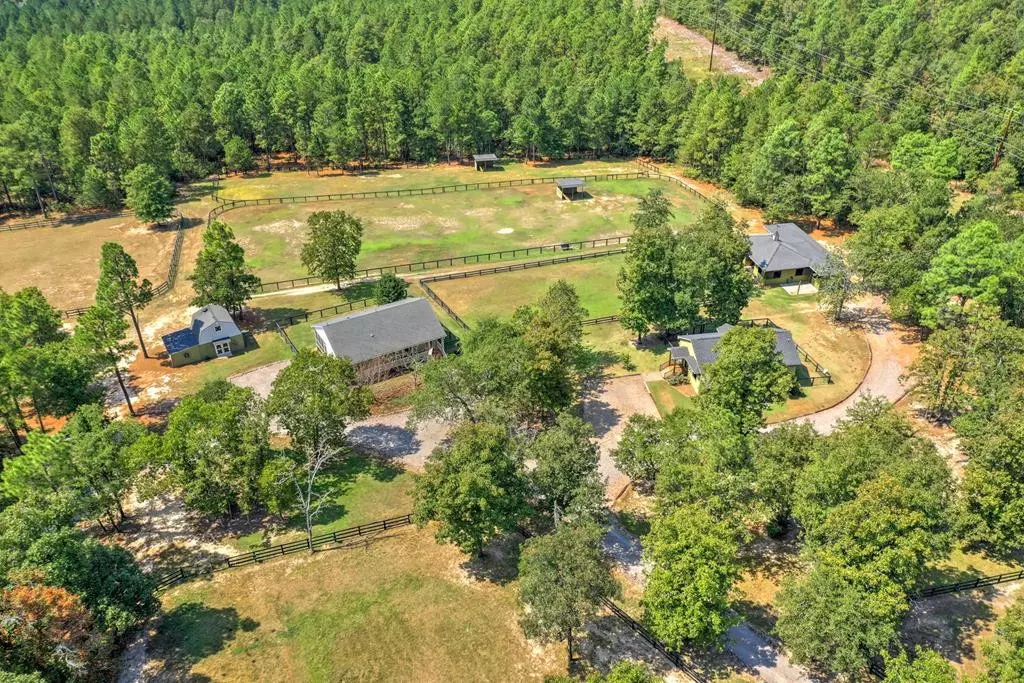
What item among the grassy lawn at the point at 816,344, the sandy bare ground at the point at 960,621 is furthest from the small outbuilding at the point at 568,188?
the sandy bare ground at the point at 960,621

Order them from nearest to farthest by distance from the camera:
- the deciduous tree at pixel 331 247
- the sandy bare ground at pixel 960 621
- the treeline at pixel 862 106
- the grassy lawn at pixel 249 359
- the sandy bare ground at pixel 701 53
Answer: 1. the sandy bare ground at pixel 960 621
2. the grassy lawn at pixel 249 359
3. the deciduous tree at pixel 331 247
4. the treeline at pixel 862 106
5. the sandy bare ground at pixel 701 53

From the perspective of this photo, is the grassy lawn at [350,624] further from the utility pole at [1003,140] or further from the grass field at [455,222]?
the utility pole at [1003,140]

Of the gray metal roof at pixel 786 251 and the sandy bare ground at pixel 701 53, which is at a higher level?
the sandy bare ground at pixel 701 53

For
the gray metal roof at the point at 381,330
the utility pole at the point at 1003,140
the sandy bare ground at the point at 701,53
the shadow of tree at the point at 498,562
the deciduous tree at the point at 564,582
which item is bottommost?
the shadow of tree at the point at 498,562

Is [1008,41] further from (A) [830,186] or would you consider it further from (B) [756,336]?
(B) [756,336]

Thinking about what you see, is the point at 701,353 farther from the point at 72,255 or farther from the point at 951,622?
the point at 72,255

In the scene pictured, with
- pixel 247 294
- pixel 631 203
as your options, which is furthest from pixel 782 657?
pixel 631 203

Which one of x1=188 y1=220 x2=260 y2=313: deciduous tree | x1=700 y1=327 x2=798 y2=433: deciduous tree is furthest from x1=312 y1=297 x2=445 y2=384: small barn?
x1=700 y1=327 x2=798 y2=433: deciduous tree
